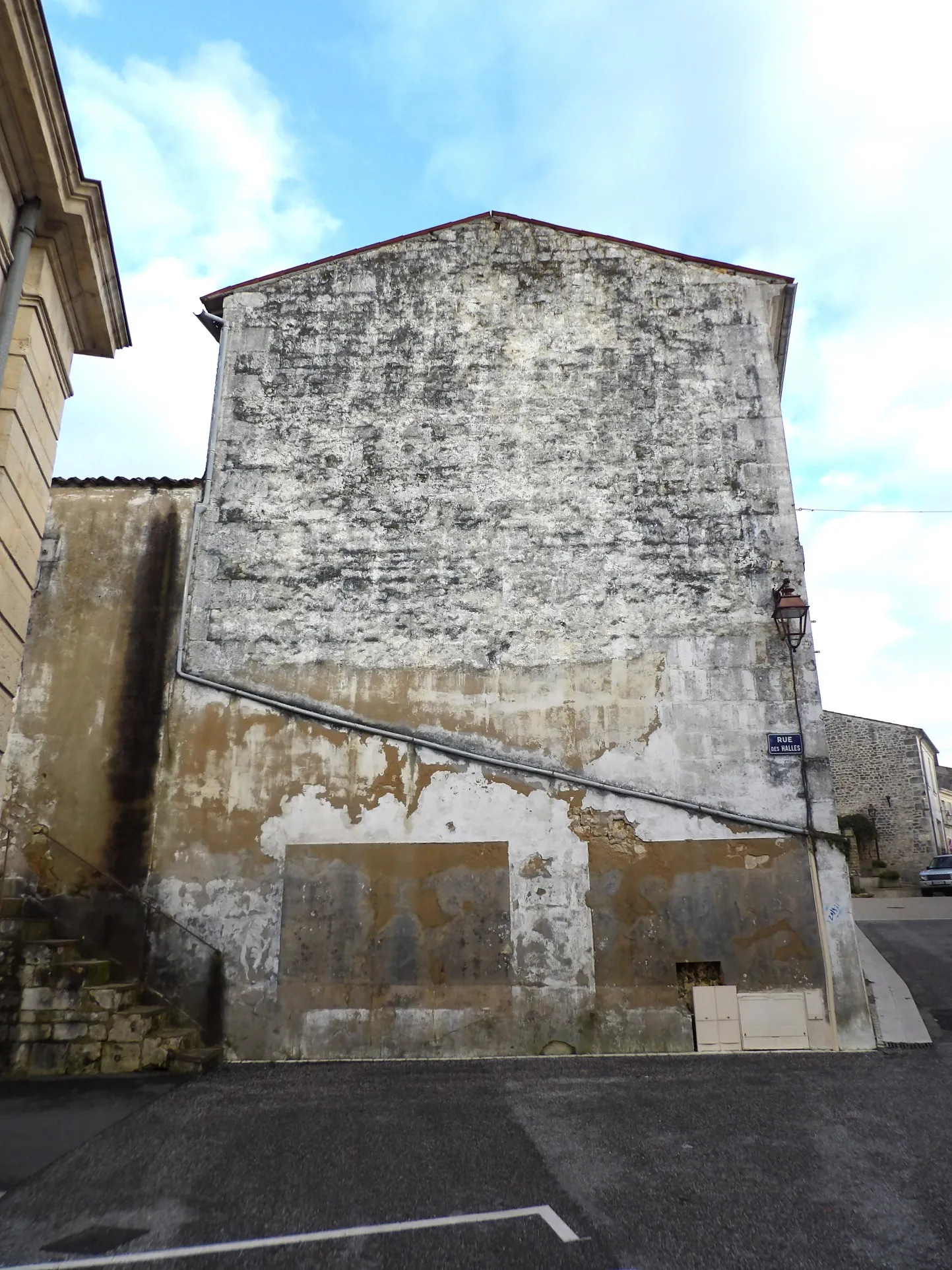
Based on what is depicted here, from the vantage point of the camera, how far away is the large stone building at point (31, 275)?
191 inches

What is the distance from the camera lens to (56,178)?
5293mm

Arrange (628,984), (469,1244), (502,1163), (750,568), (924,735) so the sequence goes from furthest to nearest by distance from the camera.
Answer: (924,735) < (750,568) < (628,984) < (502,1163) < (469,1244)

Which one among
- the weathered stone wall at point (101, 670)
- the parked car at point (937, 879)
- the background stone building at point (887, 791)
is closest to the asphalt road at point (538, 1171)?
the weathered stone wall at point (101, 670)

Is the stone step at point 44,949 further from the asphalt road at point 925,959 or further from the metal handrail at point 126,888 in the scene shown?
the asphalt road at point 925,959

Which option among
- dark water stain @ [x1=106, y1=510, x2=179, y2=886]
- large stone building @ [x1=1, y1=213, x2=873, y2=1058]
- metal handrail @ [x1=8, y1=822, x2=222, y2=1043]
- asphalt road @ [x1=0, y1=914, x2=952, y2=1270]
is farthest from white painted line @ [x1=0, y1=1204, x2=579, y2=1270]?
dark water stain @ [x1=106, y1=510, x2=179, y2=886]

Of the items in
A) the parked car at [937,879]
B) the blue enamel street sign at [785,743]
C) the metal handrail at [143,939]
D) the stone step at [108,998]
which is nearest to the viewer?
the stone step at [108,998]

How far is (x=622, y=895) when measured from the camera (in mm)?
8086

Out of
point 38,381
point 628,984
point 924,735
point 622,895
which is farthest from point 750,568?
point 924,735

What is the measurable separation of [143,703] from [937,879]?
73.8 ft

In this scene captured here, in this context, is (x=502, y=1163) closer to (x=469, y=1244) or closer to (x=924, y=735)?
(x=469, y=1244)

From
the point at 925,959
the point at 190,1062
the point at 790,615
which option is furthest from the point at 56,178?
the point at 925,959

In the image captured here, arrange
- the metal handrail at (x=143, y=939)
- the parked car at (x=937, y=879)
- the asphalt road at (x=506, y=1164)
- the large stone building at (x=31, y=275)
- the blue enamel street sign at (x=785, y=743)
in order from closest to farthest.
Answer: the asphalt road at (x=506, y=1164), the large stone building at (x=31, y=275), the metal handrail at (x=143, y=939), the blue enamel street sign at (x=785, y=743), the parked car at (x=937, y=879)

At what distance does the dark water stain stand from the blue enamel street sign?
6.17 meters

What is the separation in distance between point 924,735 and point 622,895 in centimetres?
2656
